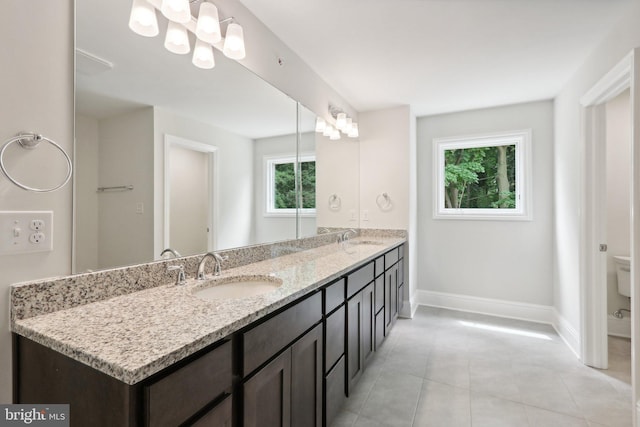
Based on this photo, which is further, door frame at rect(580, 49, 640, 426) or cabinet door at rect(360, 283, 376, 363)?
door frame at rect(580, 49, 640, 426)

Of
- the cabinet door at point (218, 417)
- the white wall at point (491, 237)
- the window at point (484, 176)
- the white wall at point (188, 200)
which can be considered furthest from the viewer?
the window at point (484, 176)

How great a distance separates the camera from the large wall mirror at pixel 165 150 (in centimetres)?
104

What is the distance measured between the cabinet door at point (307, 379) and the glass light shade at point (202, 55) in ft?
4.47

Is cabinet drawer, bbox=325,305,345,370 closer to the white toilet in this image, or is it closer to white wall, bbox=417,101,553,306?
white wall, bbox=417,101,553,306

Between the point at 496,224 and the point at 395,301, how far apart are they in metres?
1.56

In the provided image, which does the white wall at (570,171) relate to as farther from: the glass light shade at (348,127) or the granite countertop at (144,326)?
the granite countertop at (144,326)

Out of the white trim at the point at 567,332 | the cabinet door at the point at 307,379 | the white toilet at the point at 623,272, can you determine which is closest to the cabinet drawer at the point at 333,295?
the cabinet door at the point at 307,379

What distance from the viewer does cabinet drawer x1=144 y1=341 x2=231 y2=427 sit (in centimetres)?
64

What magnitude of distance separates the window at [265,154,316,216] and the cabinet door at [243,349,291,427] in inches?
44.6

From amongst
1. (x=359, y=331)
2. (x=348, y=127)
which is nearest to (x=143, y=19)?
(x=359, y=331)

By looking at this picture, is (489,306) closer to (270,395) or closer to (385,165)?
(385,165)

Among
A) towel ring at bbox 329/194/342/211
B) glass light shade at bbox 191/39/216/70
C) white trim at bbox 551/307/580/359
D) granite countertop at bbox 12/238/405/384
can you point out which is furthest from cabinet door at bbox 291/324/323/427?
white trim at bbox 551/307/580/359

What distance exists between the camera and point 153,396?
63 cm

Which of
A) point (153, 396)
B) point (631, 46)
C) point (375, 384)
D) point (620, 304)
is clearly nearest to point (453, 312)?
point (620, 304)
